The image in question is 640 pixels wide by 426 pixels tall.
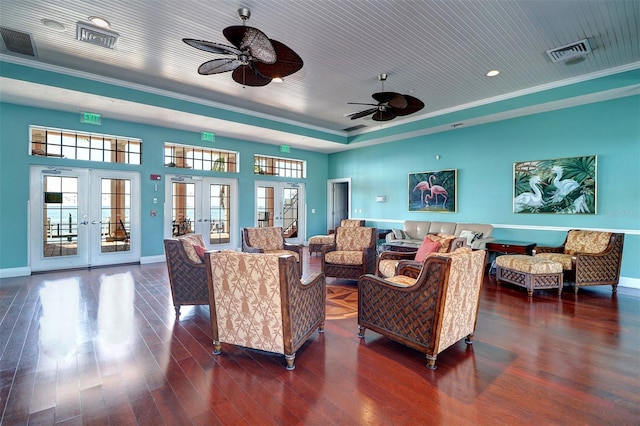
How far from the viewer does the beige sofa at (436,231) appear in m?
6.15

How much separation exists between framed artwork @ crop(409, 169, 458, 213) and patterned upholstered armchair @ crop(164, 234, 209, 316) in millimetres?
5741

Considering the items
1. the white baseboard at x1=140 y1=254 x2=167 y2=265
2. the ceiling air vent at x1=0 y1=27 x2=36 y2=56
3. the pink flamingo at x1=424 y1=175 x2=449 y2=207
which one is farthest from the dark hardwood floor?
the pink flamingo at x1=424 y1=175 x2=449 y2=207

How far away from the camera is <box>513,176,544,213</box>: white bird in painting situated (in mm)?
5828

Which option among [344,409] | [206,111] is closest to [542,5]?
[344,409]

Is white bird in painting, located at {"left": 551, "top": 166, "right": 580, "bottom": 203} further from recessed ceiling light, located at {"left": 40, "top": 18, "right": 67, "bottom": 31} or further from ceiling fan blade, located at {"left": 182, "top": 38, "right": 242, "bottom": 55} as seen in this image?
recessed ceiling light, located at {"left": 40, "top": 18, "right": 67, "bottom": 31}

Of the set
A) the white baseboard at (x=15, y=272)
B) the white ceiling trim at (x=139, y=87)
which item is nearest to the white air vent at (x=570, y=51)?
the white ceiling trim at (x=139, y=87)

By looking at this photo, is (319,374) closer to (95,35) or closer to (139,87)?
(95,35)

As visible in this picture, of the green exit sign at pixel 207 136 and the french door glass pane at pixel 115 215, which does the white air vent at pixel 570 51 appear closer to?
the green exit sign at pixel 207 136

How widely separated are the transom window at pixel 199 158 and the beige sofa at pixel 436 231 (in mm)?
4655

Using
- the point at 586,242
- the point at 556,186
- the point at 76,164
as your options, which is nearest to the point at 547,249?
the point at 586,242

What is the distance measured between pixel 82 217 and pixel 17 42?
10.9 ft

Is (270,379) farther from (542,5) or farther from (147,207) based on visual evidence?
(147,207)

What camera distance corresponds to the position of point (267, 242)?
17.9 ft

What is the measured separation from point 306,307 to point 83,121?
580cm
